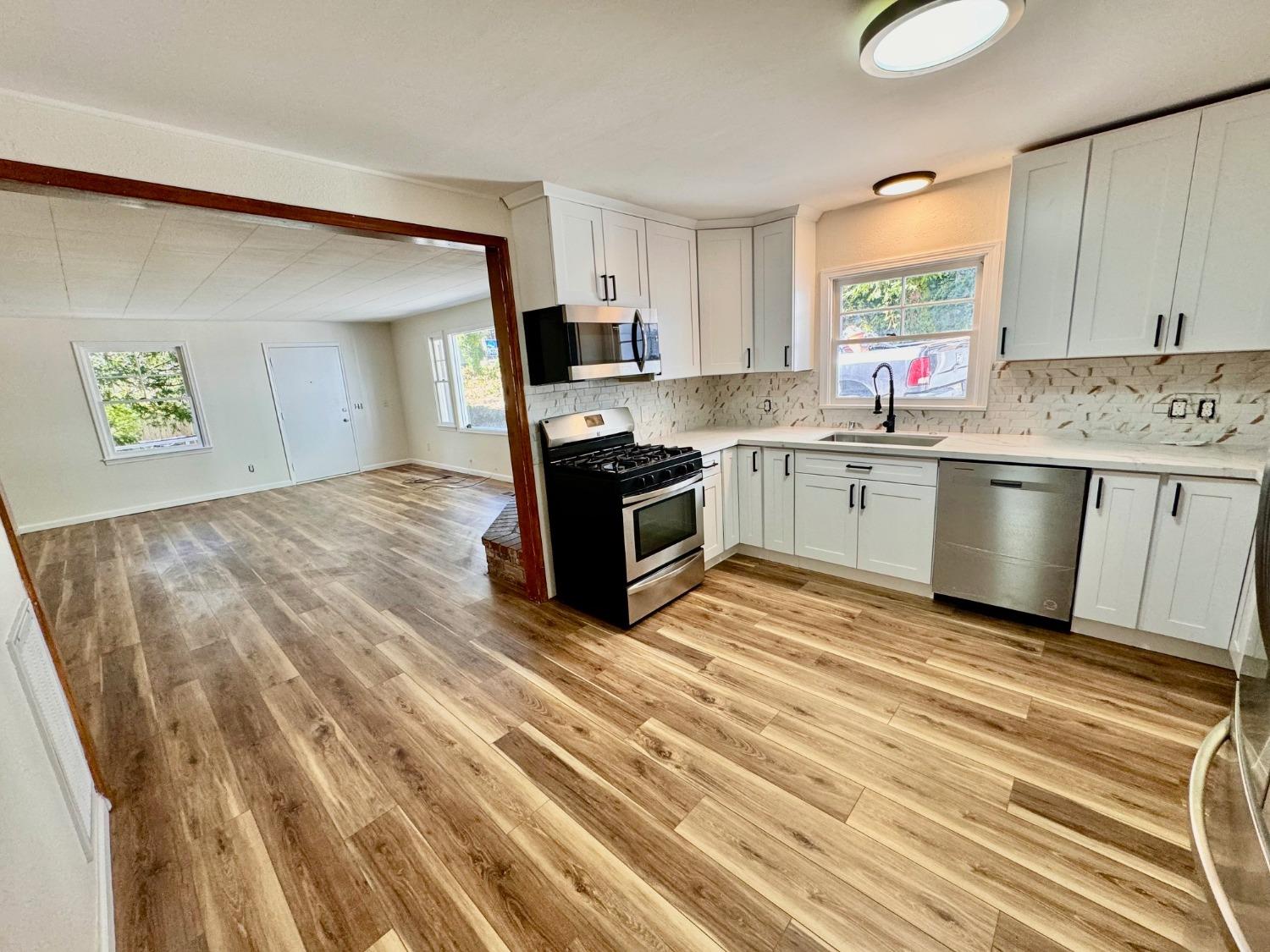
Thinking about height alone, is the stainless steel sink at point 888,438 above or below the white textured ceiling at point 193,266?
below

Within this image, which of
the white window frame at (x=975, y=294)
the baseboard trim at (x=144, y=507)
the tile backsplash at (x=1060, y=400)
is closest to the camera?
the tile backsplash at (x=1060, y=400)

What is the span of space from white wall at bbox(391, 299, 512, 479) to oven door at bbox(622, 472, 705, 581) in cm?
393

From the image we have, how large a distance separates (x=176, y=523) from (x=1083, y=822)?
8017 millimetres

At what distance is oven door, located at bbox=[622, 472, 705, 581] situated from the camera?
2785 mm

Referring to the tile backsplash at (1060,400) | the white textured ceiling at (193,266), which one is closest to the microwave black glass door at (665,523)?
the tile backsplash at (1060,400)

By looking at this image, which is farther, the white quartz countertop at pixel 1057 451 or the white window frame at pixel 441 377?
the white window frame at pixel 441 377

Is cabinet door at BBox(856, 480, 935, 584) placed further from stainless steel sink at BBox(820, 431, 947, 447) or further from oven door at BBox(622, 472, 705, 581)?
oven door at BBox(622, 472, 705, 581)

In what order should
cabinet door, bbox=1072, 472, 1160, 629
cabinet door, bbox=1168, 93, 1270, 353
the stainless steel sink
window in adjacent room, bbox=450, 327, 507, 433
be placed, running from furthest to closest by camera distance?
window in adjacent room, bbox=450, 327, 507, 433
the stainless steel sink
cabinet door, bbox=1072, 472, 1160, 629
cabinet door, bbox=1168, 93, 1270, 353

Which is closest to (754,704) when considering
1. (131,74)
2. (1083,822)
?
(1083,822)

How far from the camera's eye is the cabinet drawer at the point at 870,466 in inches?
111

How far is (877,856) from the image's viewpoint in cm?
150

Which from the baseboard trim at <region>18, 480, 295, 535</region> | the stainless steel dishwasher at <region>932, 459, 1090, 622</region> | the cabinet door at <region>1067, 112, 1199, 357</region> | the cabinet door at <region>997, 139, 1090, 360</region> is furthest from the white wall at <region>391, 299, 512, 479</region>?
the cabinet door at <region>1067, 112, 1199, 357</region>

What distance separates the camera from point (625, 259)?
316 cm

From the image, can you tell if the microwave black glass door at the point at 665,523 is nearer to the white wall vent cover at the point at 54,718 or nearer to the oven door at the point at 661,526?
the oven door at the point at 661,526
